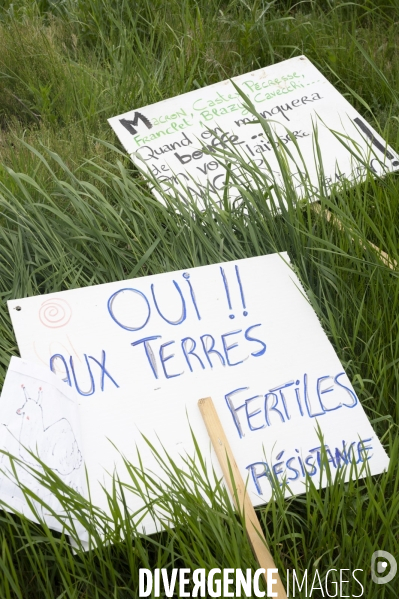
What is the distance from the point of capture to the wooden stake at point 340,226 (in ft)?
5.69

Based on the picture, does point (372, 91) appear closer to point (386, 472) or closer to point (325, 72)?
point (325, 72)

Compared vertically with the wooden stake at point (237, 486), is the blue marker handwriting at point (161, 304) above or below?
above

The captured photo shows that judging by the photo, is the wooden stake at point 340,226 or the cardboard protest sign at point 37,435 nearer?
the cardboard protest sign at point 37,435

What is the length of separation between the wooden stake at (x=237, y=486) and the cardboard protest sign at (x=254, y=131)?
0.70 metres

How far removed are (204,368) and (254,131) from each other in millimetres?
949

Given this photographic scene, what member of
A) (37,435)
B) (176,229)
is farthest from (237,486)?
(176,229)

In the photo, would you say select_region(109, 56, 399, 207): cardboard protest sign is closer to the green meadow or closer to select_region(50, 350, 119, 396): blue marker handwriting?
the green meadow

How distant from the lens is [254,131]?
2227mm

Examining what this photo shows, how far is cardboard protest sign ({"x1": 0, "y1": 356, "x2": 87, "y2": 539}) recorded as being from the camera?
1276mm

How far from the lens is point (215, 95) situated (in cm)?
235

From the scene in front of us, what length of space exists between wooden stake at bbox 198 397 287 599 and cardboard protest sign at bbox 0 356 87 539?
270 millimetres

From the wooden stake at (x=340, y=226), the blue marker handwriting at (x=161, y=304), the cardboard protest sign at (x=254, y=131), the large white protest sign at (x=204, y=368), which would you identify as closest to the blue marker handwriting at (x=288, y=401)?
the large white protest sign at (x=204, y=368)

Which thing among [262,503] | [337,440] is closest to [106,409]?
[262,503]

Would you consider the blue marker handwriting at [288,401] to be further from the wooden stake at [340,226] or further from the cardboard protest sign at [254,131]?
the cardboard protest sign at [254,131]
